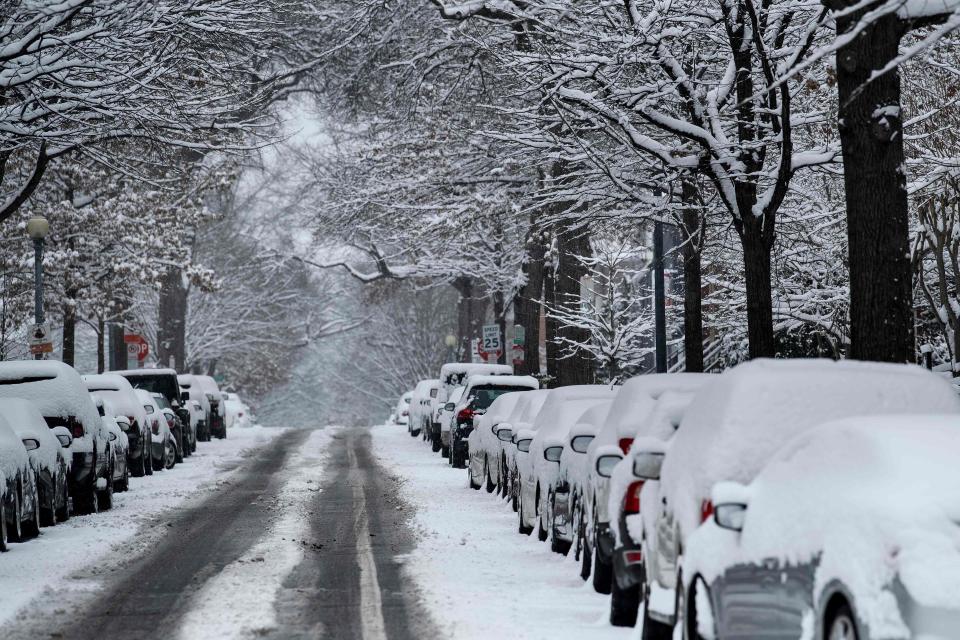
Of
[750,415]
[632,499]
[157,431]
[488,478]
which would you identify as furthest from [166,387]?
[750,415]

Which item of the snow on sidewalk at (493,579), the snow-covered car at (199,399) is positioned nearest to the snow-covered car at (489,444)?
the snow on sidewalk at (493,579)

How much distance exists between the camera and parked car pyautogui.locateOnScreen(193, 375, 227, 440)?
153 ft

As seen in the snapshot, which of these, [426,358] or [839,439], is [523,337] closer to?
[839,439]

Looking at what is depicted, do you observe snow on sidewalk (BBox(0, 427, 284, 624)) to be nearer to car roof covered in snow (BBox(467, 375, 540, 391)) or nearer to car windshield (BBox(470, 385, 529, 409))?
car windshield (BBox(470, 385, 529, 409))

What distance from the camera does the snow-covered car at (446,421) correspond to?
31.4 metres

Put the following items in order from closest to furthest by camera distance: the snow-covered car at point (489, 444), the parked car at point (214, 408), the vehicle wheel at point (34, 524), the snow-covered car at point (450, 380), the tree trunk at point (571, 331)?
the vehicle wheel at point (34, 524) < the snow-covered car at point (489, 444) < the tree trunk at point (571, 331) < the snow-covered car at point (450, 380) < the parked car at point (214, 408)

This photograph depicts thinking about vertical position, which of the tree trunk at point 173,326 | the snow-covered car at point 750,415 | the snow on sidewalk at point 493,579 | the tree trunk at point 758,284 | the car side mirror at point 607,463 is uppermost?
the tree trunk at point 173,326

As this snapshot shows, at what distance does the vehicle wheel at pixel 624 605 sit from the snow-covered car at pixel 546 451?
14.1ft

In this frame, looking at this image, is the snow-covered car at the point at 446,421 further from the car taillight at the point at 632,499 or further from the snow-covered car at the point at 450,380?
the car taillight at the point at 632,499

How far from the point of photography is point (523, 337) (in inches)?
1644

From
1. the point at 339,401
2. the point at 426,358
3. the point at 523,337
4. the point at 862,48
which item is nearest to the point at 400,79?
the point at 523,337

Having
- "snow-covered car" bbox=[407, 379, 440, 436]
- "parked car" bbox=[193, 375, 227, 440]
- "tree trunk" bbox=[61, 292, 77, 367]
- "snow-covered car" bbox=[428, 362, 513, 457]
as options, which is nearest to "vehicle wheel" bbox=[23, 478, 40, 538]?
"snow-covered car" bbox=[428, 362, 513, 457]

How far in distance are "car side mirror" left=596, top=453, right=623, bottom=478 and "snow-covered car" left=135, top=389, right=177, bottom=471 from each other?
18969mm

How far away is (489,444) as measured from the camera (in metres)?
22.3
